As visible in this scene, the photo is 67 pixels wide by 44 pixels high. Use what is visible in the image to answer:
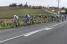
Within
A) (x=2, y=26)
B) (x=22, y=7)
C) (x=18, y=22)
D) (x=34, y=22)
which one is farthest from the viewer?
(x=22, y=7)

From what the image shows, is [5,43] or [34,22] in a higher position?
[5,43]

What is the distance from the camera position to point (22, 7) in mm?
101000

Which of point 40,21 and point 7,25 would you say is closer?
point 7,25

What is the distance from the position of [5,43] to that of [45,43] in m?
2.08

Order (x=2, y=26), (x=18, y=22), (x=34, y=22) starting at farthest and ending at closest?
1. (x=34, y=22)
2. (x=18, y=22)
3. (x=2, y=26)

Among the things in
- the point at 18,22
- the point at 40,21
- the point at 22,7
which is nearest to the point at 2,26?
the point at 18,22

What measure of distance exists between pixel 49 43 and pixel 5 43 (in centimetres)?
228

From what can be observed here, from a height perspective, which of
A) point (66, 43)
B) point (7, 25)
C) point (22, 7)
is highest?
point (66, 43)

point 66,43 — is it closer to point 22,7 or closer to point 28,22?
point 28,22

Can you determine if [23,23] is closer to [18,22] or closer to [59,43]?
A: [18,22]

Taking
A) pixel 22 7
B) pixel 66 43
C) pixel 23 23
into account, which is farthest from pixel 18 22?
pixel 22 7

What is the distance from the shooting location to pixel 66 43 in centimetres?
1451

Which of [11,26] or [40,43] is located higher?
[40,43]

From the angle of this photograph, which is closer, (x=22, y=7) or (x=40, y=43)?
(x=40, y=43)
